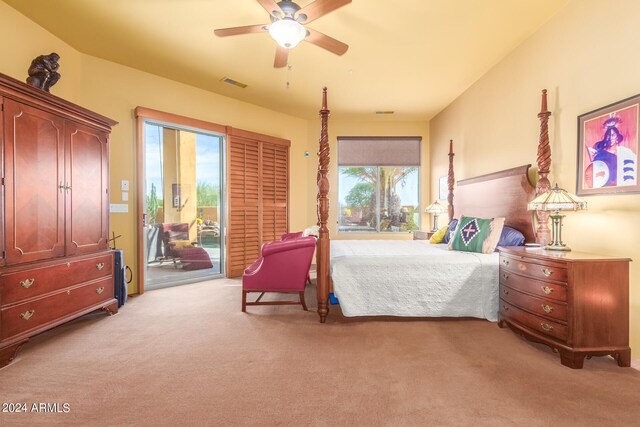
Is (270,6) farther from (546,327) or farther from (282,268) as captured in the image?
(546,327)

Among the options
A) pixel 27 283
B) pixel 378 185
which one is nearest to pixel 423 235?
pixel 378 185

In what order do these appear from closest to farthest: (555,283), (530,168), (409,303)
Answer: (555,283), (409,303), (530,168)

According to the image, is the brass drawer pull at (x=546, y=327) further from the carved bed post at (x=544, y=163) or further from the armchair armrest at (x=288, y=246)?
the armchair armrest at (x=288, y=246)

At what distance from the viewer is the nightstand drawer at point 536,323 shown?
221cm

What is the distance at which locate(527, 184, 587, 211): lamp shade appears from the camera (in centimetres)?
243

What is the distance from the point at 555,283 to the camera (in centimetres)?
224

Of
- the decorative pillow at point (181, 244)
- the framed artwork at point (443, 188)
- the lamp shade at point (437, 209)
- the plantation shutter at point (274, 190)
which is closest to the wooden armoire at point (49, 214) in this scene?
the decorative pillow at point (181, 244)

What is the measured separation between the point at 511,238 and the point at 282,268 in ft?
8.01

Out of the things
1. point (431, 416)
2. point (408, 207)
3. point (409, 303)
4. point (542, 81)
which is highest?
point (542, 81)

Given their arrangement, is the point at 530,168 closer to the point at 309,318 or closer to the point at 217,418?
the point at 309,318

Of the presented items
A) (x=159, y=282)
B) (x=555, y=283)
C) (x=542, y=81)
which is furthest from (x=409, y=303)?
(x=159, y=282)

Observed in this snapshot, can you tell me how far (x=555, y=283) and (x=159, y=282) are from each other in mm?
4777

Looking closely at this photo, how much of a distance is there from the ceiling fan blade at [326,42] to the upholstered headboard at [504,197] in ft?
7.58

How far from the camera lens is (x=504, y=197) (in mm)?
3588
